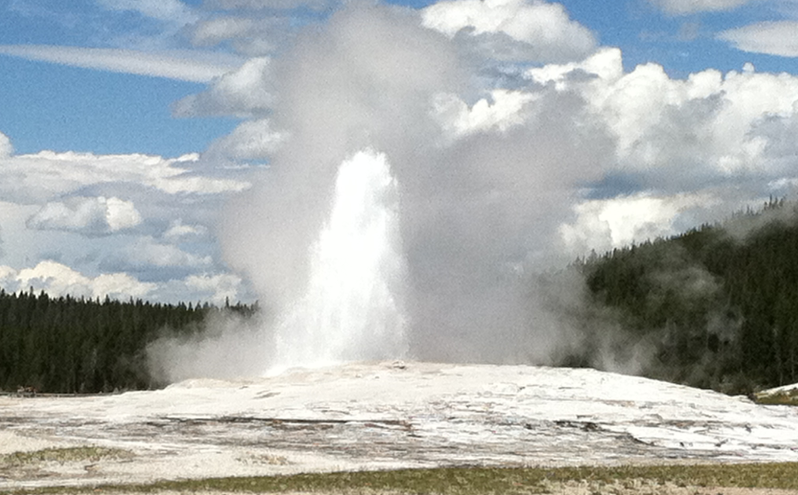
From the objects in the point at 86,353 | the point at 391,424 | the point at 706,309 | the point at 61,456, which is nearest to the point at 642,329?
the point at 706,309

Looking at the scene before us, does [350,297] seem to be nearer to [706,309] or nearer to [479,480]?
[479,480]

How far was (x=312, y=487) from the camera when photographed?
29.6 meters

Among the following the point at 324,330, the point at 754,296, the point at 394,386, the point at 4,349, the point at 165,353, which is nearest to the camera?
the point at 394,386

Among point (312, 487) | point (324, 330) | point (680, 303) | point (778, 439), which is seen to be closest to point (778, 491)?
point (312, 487)

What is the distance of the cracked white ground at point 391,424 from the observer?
37469 mm

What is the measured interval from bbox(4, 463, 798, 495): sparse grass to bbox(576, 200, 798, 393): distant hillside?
288 feet

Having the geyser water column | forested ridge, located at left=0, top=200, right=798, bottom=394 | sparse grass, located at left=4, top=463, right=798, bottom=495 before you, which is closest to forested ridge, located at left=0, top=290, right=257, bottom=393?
forested ridge, located at left=0, top=200, right=798, bottom=394

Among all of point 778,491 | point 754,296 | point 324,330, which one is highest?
point 754,296

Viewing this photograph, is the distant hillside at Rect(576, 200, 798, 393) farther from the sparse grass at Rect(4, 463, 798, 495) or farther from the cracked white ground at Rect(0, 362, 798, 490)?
the sparse grass at Rect(4, 463, 798, 495)

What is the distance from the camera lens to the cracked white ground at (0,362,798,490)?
3747 cm

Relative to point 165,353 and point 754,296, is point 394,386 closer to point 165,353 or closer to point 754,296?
point 165,353

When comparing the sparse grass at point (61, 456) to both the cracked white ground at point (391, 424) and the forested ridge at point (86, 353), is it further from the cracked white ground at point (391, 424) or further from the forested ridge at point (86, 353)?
the forested ridge at point (86, 353)

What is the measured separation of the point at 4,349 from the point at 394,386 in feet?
288

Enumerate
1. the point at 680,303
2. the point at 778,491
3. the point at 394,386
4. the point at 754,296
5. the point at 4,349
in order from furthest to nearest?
the point at 680,303
the point at 754,296
the point at 4,349
the point at 394,386
the point at 778,491
